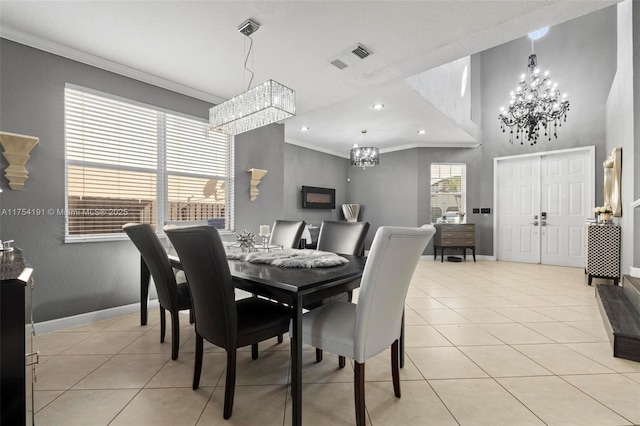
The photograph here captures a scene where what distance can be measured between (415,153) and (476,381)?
590 centimetres

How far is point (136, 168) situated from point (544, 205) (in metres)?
7.24

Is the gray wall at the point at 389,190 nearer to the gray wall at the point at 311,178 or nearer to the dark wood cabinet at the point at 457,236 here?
the gray wall at the point at 311,178

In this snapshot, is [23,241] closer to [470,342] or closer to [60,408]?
[60,408]

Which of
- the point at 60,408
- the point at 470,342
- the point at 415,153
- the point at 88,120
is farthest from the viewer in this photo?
the point at 415,153

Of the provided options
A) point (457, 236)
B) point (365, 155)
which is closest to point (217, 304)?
point (365, 155)

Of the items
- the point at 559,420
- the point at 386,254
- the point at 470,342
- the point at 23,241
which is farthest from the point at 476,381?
the point at 23,241

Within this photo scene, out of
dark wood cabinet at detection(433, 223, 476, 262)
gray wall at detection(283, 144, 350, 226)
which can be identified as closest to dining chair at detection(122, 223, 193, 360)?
gray wall at detection(283, 144, 350, 226)

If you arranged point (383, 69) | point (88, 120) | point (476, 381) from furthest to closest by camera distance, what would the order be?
point (383, 69), point (88, 120), point (476, 381)

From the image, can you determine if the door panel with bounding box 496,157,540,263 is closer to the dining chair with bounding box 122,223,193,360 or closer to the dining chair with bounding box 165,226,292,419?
the dining chair with bounding box 165,226,292,419

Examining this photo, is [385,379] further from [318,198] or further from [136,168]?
[318,198]

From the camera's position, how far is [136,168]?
3.21 metres

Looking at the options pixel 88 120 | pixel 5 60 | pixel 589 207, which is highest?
pixel 5 60

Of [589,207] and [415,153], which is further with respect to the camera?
[415,153]

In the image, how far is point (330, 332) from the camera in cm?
150
